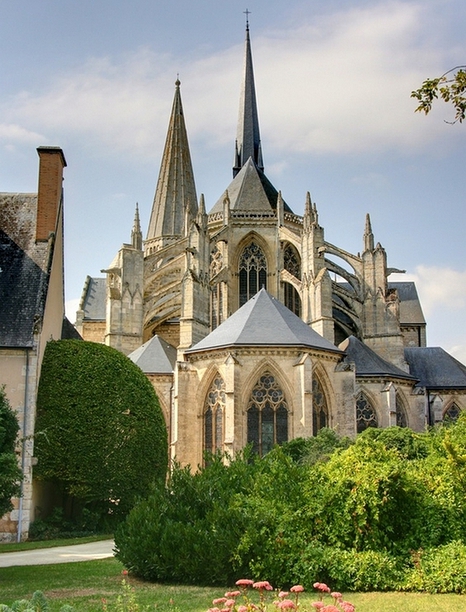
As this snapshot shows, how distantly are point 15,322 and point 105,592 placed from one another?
33.6 ft

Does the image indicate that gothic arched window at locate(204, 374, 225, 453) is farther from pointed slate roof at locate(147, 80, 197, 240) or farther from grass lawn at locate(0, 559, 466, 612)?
pointed slate roof at locate(147, 80, 197, 240)

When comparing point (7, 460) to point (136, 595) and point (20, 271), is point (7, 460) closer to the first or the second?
point (136, 595)

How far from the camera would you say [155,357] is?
32.8 meters

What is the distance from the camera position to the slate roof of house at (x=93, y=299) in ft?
163

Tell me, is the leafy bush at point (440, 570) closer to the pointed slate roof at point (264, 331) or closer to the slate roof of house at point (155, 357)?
the pointed slate roof at point (264, 331)

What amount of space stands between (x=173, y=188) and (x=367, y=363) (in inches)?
1029

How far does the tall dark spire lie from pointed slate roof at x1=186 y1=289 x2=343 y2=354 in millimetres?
24074

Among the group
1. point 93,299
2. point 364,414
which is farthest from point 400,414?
point 93,299

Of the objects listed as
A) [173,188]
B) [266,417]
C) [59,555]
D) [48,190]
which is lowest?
[59,555]

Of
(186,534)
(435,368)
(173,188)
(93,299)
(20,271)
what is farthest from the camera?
(173,188)

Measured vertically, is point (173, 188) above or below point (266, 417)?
above

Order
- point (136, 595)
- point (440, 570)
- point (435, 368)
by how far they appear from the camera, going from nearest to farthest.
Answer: point (136, 595), point (440, 570), point (435, 368)

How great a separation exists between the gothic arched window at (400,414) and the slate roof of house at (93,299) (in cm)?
2254

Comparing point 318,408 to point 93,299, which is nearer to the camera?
point 318,408
